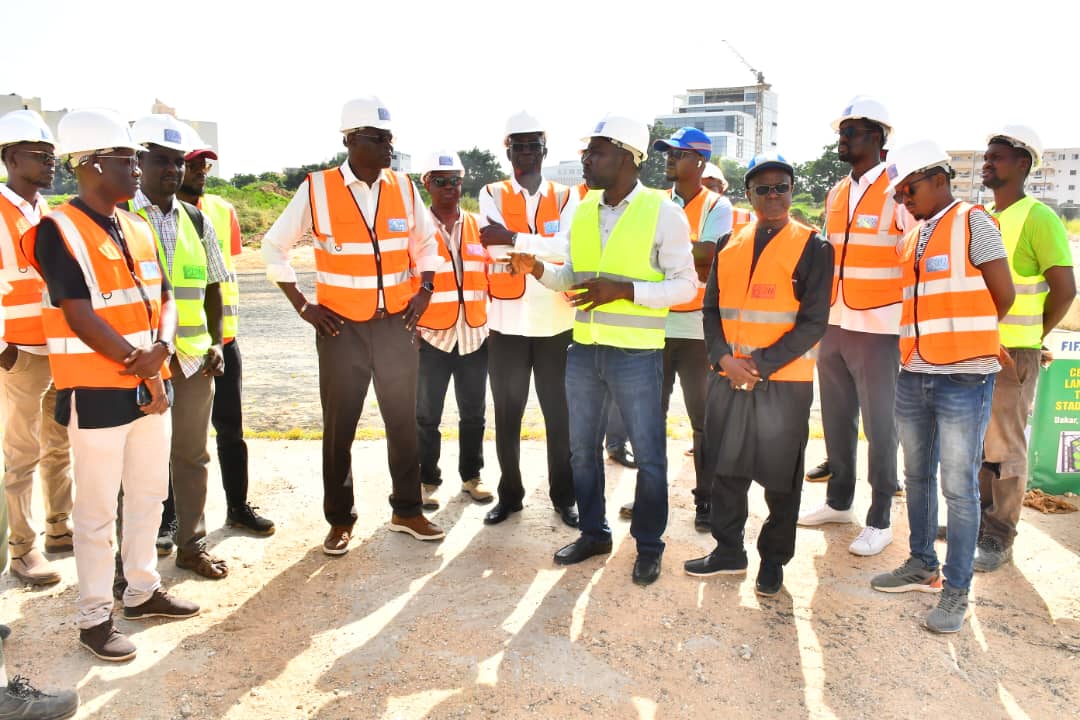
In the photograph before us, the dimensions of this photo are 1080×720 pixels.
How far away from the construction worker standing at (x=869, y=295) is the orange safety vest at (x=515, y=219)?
5.93 feet

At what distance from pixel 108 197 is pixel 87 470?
1.26m

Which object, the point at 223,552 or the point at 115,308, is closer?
the point at 115,308

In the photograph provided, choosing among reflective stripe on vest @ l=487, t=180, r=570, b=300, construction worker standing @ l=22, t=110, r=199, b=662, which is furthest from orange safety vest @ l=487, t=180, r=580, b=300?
construction worker standing @ l=22, t=110, r=199, b=662

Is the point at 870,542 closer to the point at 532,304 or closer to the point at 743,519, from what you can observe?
the point at 743,519

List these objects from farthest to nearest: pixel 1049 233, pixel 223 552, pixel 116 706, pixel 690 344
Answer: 1. pixel 690 344
2. pixel 223 552
3. pixel 1049 233
4. pixel 116 706

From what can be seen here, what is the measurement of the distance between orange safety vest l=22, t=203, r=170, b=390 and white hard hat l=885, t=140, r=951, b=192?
12.4ft

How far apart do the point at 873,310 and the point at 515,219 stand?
2333 millimetres

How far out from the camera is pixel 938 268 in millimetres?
3996

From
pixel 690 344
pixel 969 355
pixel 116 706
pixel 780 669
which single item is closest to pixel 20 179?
pixel 116 706

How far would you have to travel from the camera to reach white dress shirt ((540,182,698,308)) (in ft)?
14.0

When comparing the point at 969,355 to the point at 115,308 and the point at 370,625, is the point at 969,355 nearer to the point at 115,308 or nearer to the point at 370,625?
the point at 370,625

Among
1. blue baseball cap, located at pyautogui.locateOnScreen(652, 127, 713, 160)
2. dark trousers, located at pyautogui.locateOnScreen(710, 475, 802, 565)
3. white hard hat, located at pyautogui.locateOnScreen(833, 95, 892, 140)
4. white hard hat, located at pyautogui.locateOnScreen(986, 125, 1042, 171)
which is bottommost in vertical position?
dark trousers, located at pyautogui.locateOnScreen(710, 475, 802, 565)

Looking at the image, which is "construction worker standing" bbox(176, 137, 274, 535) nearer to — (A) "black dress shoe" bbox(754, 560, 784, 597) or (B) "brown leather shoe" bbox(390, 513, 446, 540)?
(B) "brown leather shoe" bbox(390, 513, 446, 540)

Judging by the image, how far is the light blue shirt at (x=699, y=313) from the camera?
17.3ft
